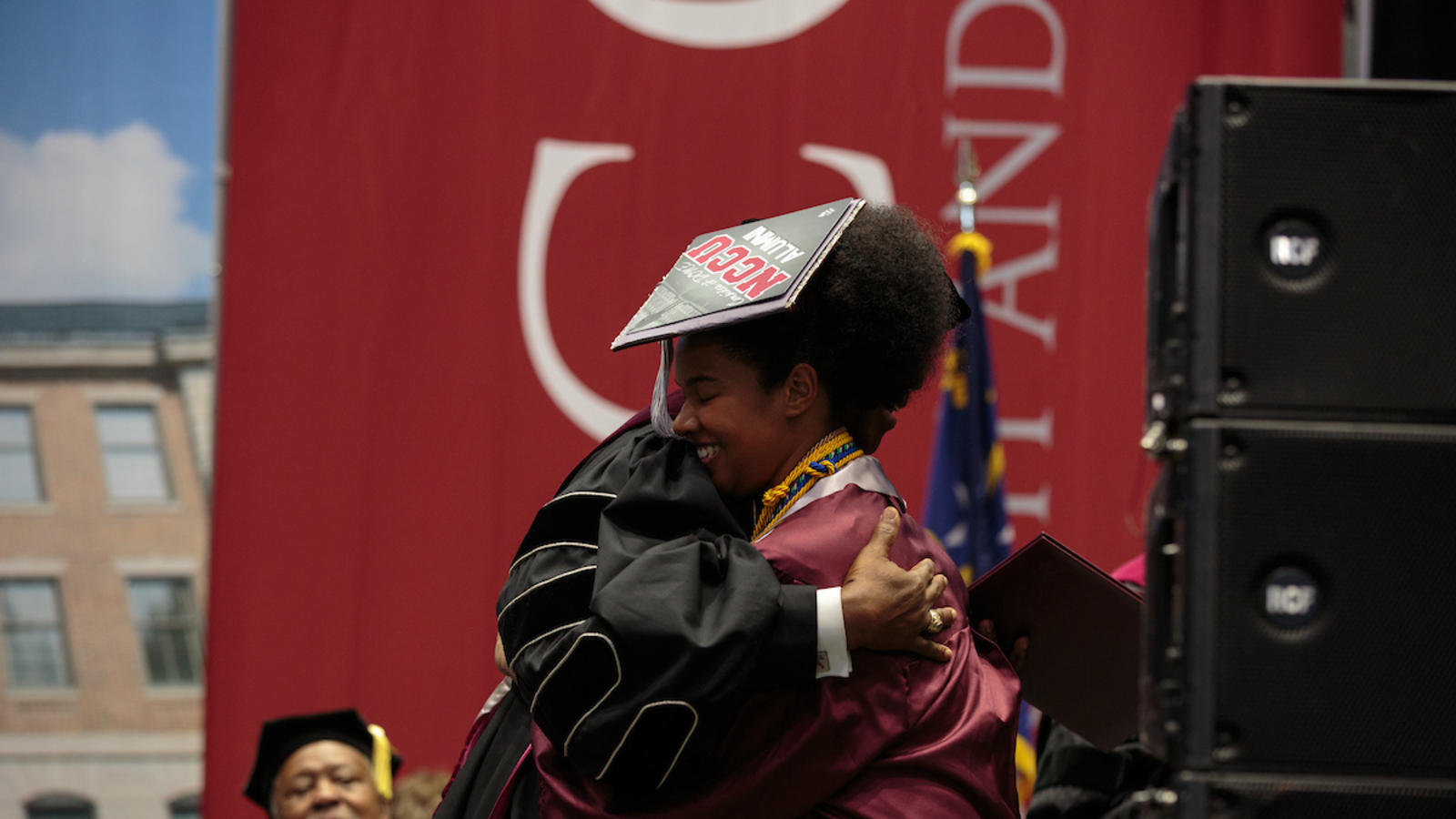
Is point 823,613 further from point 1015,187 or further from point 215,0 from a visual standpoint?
point 215,0

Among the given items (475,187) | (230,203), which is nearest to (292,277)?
(230,203)

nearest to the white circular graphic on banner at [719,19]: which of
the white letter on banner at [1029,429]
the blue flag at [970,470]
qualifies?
the blue flag at [970,470]

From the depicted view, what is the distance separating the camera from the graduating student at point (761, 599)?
5.08 feet

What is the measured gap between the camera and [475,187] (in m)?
4.43

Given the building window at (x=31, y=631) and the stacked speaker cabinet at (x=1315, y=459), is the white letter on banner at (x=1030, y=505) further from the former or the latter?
the stacked speaker cabinet at (x=1315, y=459)

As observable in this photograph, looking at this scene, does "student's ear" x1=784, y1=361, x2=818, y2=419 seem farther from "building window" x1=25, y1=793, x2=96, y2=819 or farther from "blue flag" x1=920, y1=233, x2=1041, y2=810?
"building window" x1=25, y1=793, x2=96, y2=819

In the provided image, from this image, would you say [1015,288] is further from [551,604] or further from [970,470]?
[551,604]

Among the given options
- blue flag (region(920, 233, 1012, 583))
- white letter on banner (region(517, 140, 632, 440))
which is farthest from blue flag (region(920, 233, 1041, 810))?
white letter on banner (region(517, 140, 632, 440))

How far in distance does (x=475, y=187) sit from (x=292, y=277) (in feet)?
1.93

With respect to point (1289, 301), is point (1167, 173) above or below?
above

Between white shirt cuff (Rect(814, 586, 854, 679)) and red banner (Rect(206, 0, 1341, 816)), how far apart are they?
108 inches

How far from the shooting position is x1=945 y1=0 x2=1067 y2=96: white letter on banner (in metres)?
4.46

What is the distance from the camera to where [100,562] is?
14.9ft

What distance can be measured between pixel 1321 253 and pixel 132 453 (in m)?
4.09
